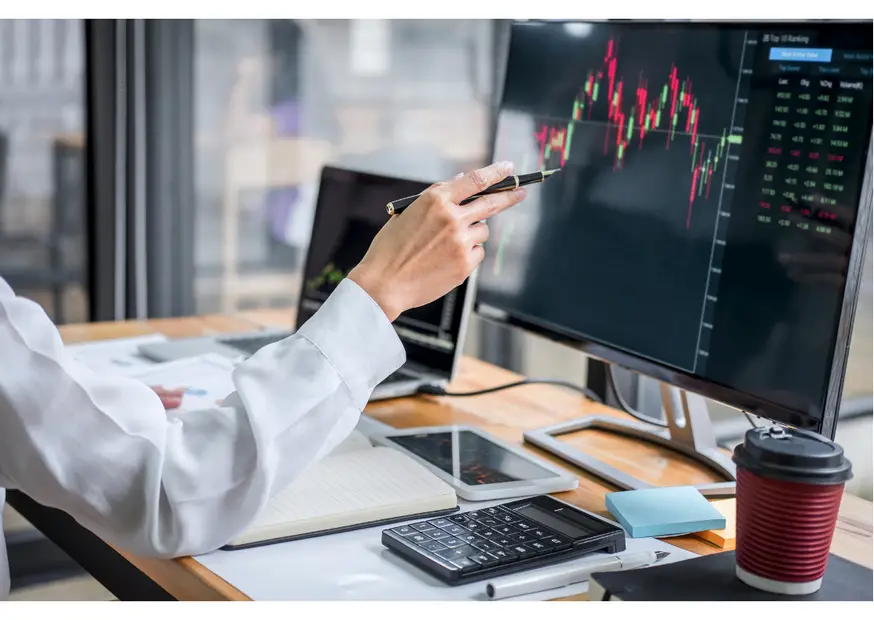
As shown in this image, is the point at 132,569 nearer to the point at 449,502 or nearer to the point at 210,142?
the point at 449,502

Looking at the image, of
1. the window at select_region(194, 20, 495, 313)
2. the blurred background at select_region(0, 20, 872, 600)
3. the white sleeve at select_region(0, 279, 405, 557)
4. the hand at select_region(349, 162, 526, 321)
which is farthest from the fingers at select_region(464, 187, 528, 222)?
the window at select_region(194, 20, 495, 313)

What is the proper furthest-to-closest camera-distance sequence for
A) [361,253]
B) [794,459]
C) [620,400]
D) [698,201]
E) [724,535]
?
[361,253], [620,400], [698,201], [724,535], [794,459]

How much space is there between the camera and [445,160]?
270 centimetres

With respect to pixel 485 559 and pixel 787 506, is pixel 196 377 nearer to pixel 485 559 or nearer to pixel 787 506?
pixel 485 559

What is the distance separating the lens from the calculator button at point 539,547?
0.87 m

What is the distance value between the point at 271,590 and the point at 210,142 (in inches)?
76.1

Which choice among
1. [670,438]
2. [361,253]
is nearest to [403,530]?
[670,438]

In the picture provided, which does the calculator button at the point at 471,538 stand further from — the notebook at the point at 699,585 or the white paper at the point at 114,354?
the white paper at the point at 114,354

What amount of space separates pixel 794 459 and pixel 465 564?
0.87ft

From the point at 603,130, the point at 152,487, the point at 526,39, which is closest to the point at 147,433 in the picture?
the point at 152,487

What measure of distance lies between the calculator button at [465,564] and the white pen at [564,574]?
2 centimetres

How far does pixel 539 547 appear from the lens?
871mm

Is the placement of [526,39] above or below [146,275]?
above

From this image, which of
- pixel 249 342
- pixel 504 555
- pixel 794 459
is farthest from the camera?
pixel 249 342
